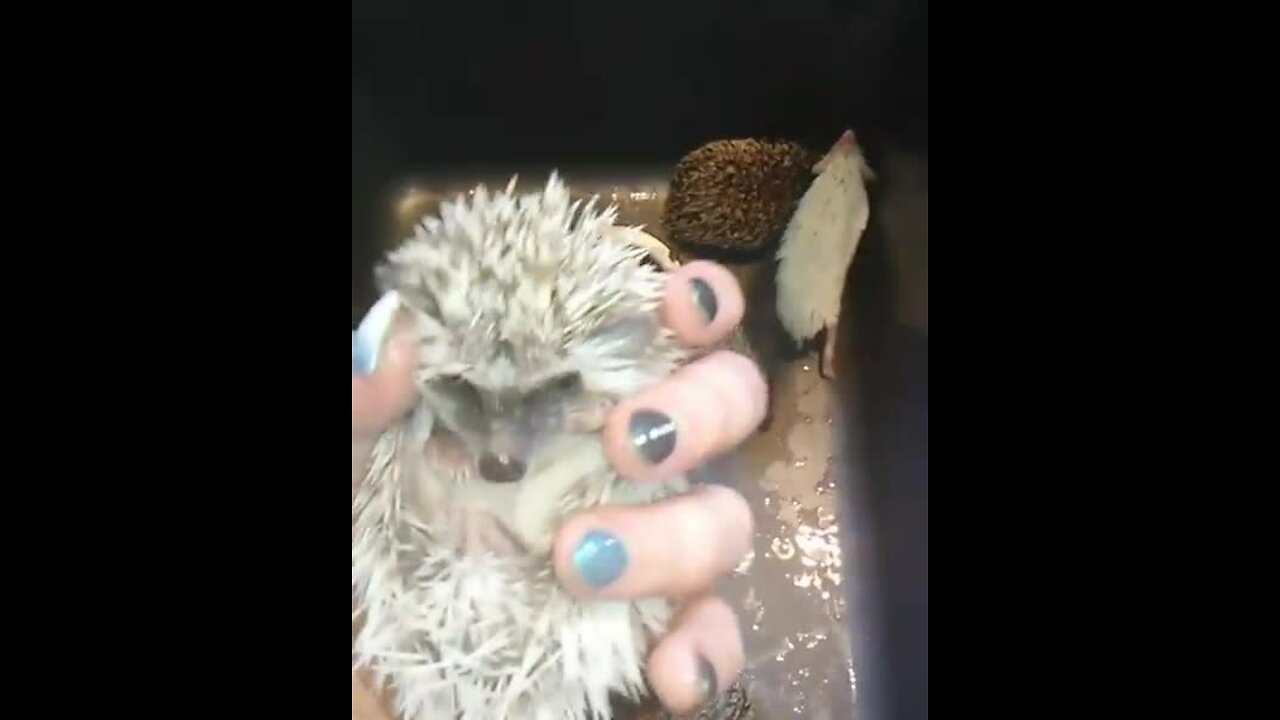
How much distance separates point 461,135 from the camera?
1109mm

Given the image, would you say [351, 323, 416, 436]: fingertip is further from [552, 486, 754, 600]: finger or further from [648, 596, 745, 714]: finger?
[648, 596, 745, 714]: finger

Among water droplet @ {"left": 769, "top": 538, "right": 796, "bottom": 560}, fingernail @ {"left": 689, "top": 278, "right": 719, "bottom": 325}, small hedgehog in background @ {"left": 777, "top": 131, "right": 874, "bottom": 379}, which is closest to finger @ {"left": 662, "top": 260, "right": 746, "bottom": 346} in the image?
fingernail @ {"left": 689, "top": 278, "right": 719, "bottom": 325}

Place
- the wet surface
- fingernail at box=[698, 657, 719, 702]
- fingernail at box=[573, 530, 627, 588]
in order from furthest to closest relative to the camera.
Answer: the wet surface, fingernail at box=[698, 657, 719, 702], fingernail at box=[573, 530, 627, 588]

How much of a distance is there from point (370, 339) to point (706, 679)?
37 centimetres

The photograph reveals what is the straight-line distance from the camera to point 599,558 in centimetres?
78

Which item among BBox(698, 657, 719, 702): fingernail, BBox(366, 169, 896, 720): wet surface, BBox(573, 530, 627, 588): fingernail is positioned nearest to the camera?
BBox(573, 530, 627, 588): fingernail

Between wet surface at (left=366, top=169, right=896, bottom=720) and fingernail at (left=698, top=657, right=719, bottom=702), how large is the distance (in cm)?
8

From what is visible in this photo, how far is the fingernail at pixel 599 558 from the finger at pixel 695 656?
116 mm

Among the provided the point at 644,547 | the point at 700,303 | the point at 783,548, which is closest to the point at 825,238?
the point at 700,303

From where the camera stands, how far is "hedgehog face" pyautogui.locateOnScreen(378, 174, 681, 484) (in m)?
0.81
